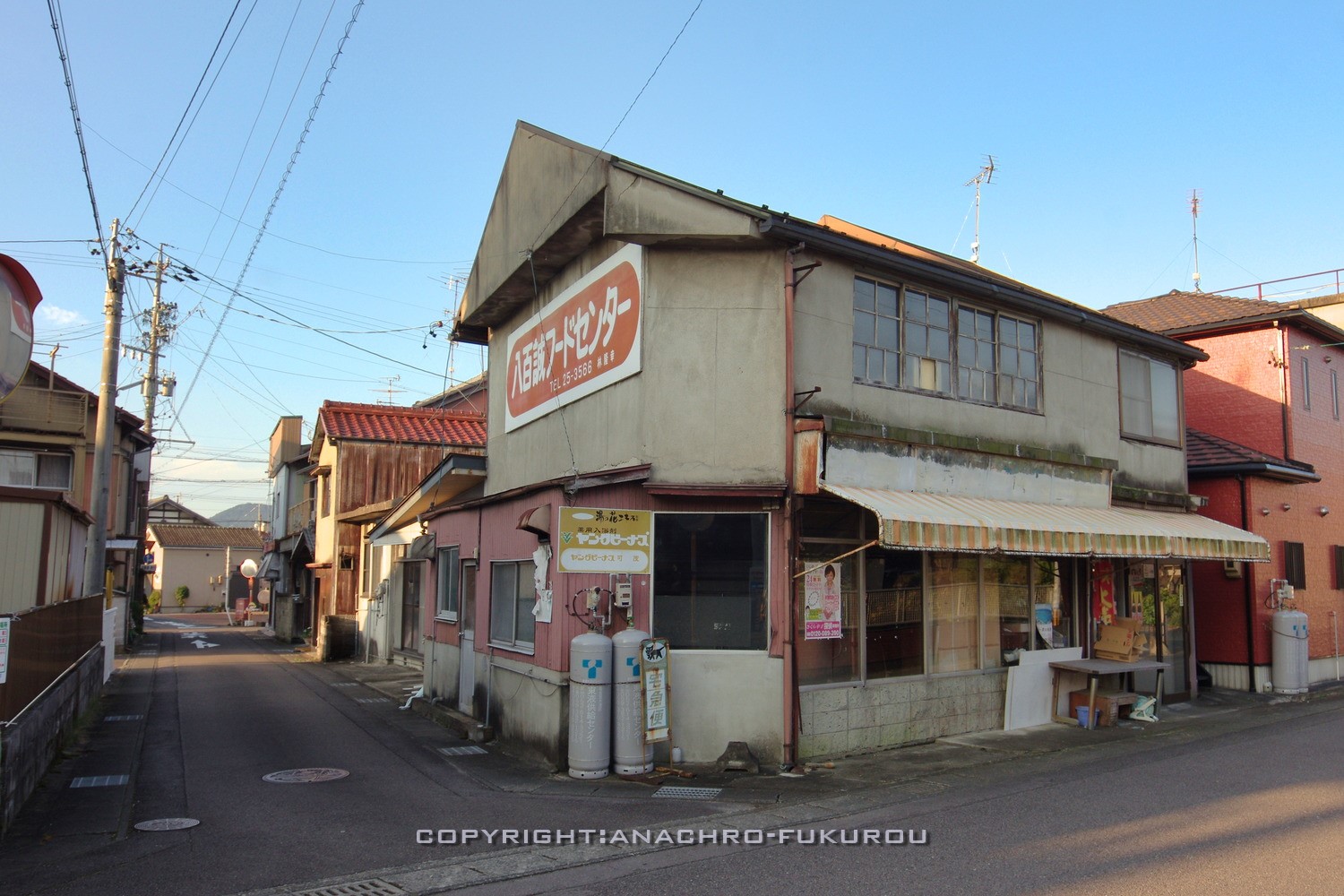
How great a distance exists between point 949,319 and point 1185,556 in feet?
15.9

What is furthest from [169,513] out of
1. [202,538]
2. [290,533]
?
[290,533]

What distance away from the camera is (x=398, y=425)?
27594 millimetres

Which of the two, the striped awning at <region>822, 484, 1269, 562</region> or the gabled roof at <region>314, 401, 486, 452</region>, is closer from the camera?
the striped awning at <region>822, 484, 1269, 562</region>

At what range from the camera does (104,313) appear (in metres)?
20.2

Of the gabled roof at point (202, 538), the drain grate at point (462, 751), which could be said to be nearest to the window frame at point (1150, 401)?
the drain grate at point (462, 751)

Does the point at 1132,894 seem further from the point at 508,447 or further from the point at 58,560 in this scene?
the point at 58,560

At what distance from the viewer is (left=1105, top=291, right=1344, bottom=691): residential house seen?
17.3 meters

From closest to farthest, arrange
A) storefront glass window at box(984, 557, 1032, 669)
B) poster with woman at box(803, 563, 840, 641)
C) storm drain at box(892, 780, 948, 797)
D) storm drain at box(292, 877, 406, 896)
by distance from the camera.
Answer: storm drain at box(292, 877, 406, 896) → storm drain at box(892, 780, 948, 797) → poster with woman at box(803, 563, 840, 641) → storefront glass window at box(984, 557, 1032, 669)

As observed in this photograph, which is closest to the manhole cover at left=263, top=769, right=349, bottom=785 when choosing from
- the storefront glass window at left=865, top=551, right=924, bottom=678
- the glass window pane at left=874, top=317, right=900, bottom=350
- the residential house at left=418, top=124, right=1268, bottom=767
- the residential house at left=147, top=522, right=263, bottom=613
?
the residential house at left=418, top=124, right=1268, bottom=767

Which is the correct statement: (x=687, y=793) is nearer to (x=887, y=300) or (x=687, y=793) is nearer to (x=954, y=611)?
(x=954, y=611)

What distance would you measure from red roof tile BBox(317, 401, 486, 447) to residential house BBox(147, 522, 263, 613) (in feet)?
133

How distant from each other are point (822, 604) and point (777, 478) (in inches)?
64.8

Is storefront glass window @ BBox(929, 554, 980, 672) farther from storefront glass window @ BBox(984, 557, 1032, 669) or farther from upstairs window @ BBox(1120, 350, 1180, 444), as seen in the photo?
upstairs window @ BBox(1120, 350, 1180, 444)

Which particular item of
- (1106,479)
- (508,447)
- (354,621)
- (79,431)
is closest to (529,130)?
(508,447)
